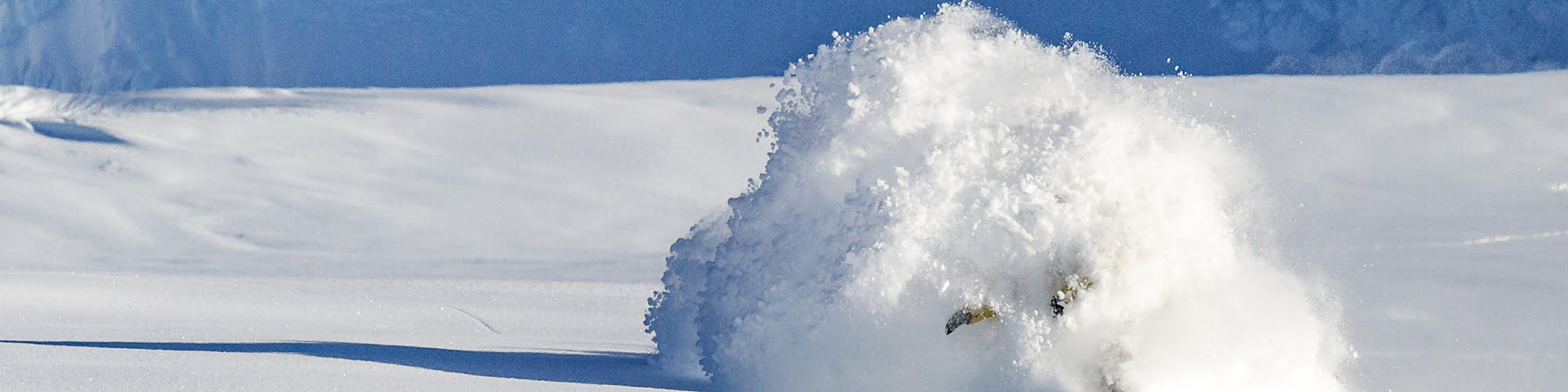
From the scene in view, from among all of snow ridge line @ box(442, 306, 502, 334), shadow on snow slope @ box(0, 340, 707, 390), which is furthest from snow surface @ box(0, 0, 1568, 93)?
shadow on snow slope @ box(0, 340, 707, 390)

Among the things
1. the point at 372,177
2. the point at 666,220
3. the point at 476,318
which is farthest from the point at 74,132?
the point at 476,318

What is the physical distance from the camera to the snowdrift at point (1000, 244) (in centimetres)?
459

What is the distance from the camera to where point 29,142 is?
648 inches

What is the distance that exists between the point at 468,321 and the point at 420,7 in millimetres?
13318

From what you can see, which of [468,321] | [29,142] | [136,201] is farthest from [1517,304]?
[29,142]

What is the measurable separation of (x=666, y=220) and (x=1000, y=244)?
1087 centimetres

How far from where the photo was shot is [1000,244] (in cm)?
458

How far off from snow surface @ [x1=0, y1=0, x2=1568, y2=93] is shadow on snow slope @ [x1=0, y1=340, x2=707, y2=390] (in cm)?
1397

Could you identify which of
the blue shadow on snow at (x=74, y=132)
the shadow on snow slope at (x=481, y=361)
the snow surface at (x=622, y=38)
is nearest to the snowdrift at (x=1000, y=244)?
the shadow on snow slope at (x=481, y=361)

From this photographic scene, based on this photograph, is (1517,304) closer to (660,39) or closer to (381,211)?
(381,211)

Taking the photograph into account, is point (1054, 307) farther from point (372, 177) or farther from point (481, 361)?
point (372, 177)

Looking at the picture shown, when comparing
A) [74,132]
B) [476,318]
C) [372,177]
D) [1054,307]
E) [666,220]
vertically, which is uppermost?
[74,132]

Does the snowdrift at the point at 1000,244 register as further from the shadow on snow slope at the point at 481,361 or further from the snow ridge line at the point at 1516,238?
the snow ridge line at the point at 1516,238

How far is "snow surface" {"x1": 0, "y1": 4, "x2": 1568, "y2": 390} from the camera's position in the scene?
4668mm
